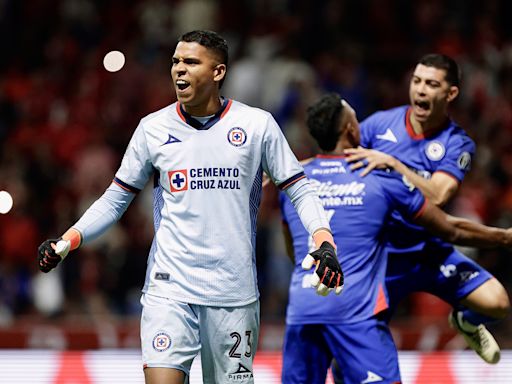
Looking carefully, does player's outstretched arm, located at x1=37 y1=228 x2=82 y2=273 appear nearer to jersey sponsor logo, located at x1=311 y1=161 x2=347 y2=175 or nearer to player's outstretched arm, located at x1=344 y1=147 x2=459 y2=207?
jersey sponsor logo, located at x1=311 y1=161 x2=347 y2=175

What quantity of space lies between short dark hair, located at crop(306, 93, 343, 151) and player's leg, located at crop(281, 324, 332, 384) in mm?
1081

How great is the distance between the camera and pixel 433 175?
6867mm

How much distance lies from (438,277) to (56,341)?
454 centimetres

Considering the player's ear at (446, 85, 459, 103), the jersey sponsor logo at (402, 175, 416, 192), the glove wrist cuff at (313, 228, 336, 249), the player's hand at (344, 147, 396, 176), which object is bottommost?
the glove wrist cuff at (313, 228, 336, 249)

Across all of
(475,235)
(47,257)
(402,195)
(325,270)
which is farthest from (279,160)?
(475,235)

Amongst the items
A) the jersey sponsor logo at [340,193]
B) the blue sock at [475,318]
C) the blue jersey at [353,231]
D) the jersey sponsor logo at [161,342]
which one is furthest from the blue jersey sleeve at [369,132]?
the jersey sponsor logo at [161,342]

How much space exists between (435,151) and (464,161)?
0.65ft

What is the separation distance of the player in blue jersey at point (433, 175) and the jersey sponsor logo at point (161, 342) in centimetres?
208

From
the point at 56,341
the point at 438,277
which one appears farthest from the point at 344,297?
the point at 56,341

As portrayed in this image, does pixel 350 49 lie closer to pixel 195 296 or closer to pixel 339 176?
pixel 339 176

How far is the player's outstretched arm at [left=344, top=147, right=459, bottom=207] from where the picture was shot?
20.3ft

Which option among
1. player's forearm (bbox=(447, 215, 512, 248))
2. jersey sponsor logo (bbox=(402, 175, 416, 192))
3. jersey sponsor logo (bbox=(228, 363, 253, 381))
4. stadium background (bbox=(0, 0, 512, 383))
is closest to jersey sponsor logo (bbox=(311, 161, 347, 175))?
jersey sponsor logo (bbox=(402, 175, 416, 192))

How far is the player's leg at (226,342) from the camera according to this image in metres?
5.29

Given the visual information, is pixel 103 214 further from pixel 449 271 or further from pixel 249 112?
pixel 449 271
